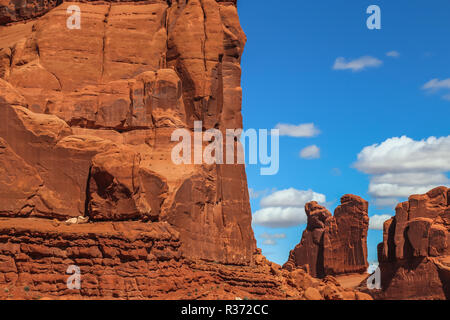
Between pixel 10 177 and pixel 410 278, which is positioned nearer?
pixel 10 177

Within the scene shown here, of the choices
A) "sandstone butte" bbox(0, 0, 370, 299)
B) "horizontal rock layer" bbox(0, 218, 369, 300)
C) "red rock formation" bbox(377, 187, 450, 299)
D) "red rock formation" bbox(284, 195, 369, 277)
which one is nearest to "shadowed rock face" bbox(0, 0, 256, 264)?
"sandstone butte" bbox(0, 0, 370, 299)

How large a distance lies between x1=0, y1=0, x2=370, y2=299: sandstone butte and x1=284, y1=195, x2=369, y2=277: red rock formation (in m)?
47.3

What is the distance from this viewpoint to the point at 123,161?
121 ft

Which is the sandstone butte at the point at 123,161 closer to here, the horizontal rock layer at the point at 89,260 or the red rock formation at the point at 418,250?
the horizontal rock layer at the point at 89,260

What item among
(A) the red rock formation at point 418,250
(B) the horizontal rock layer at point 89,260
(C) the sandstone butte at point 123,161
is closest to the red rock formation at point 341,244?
(A) the red rock formation at point 418,250

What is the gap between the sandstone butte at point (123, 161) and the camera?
115 ft

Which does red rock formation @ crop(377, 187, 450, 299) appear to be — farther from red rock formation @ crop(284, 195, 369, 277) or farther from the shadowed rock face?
the shadowed rock face

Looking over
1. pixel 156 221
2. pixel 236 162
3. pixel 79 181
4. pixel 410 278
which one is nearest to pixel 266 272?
pixel 236 162

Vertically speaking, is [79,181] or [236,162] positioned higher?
[236,162]

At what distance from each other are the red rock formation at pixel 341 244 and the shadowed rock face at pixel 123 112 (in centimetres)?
5144

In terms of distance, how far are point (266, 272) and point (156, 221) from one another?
→ 478 inches

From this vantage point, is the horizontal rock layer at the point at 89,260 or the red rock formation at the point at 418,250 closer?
the horizontal rock layer at the point at 89,260

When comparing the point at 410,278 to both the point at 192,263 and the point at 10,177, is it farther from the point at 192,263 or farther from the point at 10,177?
the point at 10,177
